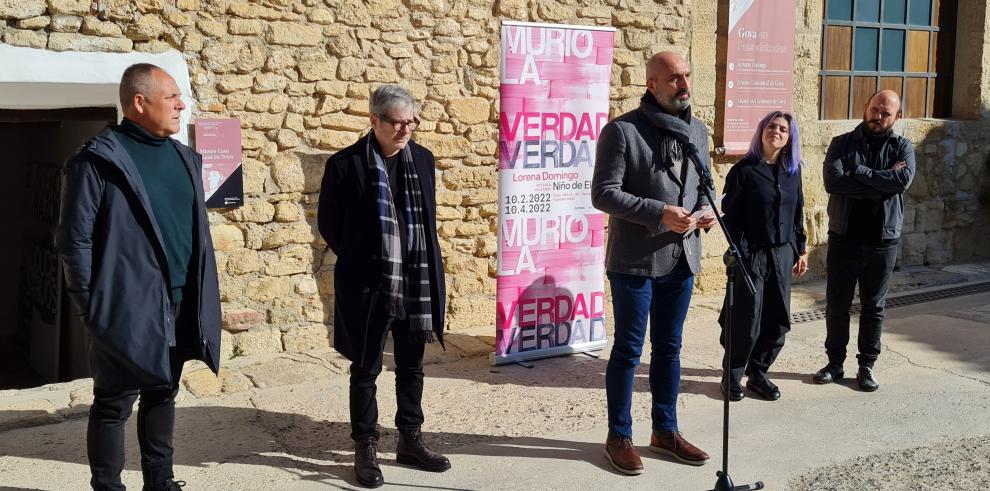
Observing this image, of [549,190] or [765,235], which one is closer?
[765,235]

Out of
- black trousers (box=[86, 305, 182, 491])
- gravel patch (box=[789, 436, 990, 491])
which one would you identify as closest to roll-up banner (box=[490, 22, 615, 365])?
gravel patch (box=[789, 436, 990, 491])

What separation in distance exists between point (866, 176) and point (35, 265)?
6378 millimetres

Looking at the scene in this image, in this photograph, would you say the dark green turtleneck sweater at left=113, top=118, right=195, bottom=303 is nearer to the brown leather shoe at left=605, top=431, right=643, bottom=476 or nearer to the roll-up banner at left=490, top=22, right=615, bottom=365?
the brown leather shoe at left=605, top=431, right=643, bottom=476

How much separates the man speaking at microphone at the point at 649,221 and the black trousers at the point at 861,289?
1.65 meters

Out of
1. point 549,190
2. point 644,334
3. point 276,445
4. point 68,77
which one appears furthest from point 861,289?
point 68,77

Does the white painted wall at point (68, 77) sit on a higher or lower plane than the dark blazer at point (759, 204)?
higher

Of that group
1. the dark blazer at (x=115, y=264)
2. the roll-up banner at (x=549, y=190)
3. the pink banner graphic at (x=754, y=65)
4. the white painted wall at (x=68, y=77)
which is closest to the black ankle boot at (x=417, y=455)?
the dark blazer at (x=115, y=264)

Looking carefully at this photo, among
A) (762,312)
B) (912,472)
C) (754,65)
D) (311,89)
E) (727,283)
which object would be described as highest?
(754,65)

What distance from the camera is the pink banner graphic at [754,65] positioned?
771cm

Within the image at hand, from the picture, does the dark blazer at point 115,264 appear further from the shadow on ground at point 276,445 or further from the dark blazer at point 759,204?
the dark blazer at point 759,204

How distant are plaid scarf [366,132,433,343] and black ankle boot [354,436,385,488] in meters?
0.49

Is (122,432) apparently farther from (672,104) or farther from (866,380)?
(866,380)

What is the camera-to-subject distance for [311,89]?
593cm

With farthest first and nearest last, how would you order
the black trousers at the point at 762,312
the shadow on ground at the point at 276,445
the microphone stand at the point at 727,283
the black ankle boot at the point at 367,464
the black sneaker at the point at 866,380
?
the black sneaker at the point at 866,380 < the black trousers at the point at 762,312 < the shadow on ground at the point at 276,445 < the black ankle boot at the point at 367,464 < the microphone stand at the point at 727,283
